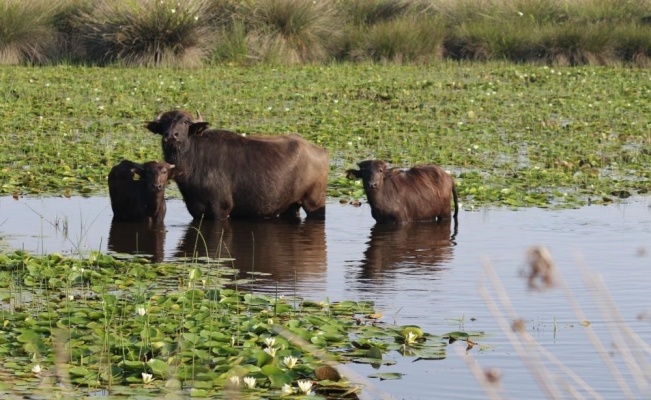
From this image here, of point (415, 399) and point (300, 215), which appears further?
point (300, 215)

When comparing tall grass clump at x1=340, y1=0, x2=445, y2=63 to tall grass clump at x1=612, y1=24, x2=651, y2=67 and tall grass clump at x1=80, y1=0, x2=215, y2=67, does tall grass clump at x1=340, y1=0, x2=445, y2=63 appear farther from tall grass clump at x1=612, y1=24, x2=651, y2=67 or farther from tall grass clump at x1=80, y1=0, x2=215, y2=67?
tall grass clump at x1=612, y1=24, x2=651, y2=67

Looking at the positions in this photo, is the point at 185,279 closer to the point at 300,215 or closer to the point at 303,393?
the point at 303,393

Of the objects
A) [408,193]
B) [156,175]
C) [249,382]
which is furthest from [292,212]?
[249,382]

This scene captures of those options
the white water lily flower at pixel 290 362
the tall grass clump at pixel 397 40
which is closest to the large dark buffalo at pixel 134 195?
the white water lily flower at pixel 290 362

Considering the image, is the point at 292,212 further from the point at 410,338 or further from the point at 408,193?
the point at 410,338

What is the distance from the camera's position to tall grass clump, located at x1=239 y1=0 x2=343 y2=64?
28.8 m

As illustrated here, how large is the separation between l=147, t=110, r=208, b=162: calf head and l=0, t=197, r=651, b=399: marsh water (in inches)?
28.7

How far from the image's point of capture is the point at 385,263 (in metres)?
10.9

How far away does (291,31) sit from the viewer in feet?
96.7

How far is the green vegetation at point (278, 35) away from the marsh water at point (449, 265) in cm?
1398

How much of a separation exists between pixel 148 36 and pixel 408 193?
1563 centimetres

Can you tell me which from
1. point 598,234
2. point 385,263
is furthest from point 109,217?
point 598,234

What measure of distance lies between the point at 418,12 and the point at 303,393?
27.7 m

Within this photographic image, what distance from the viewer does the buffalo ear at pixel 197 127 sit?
42.6 feet
